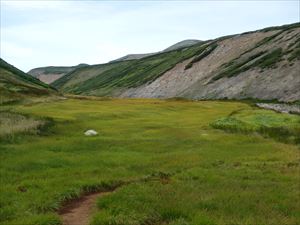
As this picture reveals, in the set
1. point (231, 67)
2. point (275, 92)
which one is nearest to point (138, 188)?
point (275, 92)

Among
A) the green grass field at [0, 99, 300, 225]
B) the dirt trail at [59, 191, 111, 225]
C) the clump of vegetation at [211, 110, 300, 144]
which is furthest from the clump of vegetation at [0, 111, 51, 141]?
the clump of vegetation at [211, 110, 300, 144]

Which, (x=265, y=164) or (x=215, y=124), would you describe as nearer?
(x=265, y=164)

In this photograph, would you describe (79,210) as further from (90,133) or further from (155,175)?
(90,133)

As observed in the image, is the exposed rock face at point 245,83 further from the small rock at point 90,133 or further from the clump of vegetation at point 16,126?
the clump of vegetation at point 16,126

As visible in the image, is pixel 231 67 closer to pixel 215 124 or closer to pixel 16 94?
pixel 16 94

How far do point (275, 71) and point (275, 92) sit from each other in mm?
14912

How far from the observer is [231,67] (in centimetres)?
17188

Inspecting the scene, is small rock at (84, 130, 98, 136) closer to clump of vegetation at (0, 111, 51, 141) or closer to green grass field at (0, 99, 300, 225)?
green grass field at (0, 99, 300, 225)

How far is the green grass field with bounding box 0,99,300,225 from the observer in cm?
1950

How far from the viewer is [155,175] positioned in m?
28.2

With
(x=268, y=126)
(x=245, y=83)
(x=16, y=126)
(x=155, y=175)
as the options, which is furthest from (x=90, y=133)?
(x=245, y=83)

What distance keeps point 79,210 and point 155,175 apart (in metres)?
8.02

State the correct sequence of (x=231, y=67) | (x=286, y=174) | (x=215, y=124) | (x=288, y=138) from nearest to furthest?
(x=286, y=174) → (x=288, y=138) → (x=215, y=124) → (x=231, y=67)

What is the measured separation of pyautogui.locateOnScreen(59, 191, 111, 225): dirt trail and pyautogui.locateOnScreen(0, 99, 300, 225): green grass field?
1.39ft
